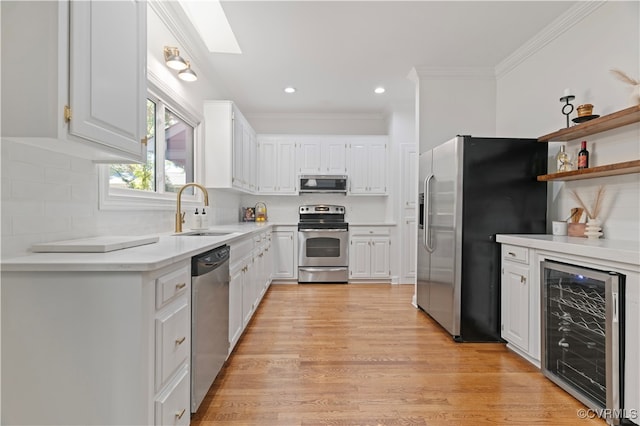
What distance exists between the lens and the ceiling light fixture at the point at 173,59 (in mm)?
2600

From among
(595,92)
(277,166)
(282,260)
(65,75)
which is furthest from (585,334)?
(277,166)

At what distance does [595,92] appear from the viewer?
257cm

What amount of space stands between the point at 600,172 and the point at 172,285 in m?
2.78

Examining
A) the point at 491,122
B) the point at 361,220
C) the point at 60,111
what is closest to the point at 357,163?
the point at 361,220

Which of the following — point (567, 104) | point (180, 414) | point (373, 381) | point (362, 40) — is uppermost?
point (362, 40)

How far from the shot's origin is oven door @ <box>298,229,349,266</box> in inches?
202

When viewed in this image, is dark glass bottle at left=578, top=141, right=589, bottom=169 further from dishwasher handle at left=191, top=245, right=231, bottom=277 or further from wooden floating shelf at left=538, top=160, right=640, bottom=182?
dishwasher handle at left=191, top=245, right=231, bottom=277

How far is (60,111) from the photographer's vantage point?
3.88 ft

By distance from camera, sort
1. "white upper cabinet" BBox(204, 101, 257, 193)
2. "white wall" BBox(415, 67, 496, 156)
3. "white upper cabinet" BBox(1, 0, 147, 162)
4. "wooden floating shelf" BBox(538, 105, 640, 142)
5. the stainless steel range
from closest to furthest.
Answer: "white upper cabinet" BBox(1, 0, 147, 162) → "wooden floating shelf" BBox(538, 105, 640, 142) → "white upper cabinet" BBox(204, 101, 257, 193) → "white wall" BBox(415, 67, 496, 156) → the stainless steel range

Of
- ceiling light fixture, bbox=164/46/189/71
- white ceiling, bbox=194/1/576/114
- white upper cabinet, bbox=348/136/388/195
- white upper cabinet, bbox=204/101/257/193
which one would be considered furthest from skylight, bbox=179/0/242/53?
white upper cabinet, bbox=348/136/388/195

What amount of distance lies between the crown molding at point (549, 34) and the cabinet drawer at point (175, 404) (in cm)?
380

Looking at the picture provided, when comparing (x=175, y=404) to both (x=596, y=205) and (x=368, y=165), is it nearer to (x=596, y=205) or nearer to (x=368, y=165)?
(x=596, y=205)

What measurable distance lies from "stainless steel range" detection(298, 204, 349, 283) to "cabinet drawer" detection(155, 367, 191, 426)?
3514 mm

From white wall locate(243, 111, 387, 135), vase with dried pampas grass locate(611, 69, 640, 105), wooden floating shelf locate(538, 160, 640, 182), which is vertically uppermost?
white wall locate(243, 111, 387, 135)
